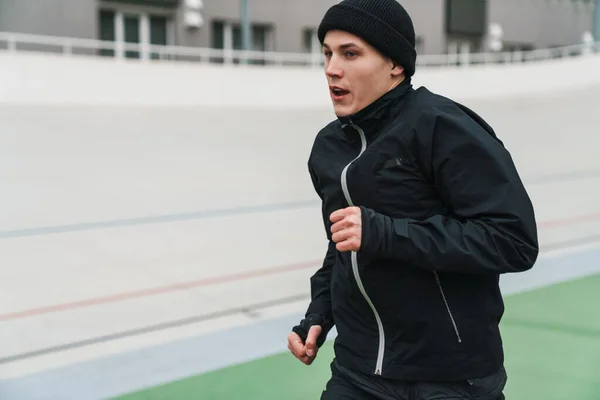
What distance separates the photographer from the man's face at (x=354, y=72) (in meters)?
1.95

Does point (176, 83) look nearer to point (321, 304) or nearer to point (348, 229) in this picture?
point (321, 304)

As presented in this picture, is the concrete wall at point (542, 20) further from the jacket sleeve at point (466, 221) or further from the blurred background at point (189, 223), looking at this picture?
the jacket sleeve at point (466, 221)

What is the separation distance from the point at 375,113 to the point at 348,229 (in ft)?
1.07

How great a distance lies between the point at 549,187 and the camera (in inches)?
391

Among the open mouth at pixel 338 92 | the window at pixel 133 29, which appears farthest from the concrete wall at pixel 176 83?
the open mouth at pixel 338 92

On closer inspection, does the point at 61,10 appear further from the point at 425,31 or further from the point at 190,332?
the point at 190,332

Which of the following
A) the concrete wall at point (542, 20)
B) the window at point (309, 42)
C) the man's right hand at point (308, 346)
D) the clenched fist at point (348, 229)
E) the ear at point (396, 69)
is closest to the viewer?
the clenched fist at point (348, 229)

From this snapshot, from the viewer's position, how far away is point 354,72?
6.40ft

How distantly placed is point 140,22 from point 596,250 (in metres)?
20.1

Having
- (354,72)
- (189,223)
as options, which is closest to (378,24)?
(354,72)

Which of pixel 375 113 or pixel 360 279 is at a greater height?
pixel 375 113

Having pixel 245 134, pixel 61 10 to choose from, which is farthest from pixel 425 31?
pixel 245 134

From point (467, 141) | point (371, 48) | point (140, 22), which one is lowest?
point (467, 141)

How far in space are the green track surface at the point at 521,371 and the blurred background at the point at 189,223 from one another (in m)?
0.01
